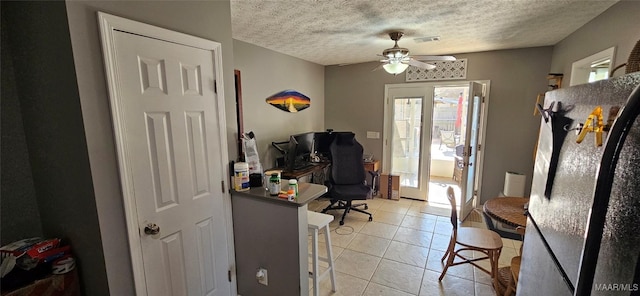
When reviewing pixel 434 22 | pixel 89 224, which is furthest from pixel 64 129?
pixel 434 22

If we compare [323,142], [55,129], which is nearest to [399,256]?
[323,142]

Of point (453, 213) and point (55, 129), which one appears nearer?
point (55, 129)

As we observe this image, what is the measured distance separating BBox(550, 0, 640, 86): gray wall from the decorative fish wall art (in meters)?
3.35

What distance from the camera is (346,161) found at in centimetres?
371

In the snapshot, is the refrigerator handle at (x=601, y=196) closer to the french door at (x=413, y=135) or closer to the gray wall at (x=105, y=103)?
the gray wall at (x=105, y=103)

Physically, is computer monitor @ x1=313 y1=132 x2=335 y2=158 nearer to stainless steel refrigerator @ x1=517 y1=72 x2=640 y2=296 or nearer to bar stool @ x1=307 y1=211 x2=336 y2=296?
bar stool @ x1=307 y1=211 x2=336 y2=296

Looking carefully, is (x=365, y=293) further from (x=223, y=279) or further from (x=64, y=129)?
(x=64, y=129)

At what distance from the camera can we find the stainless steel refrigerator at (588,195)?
19.8 inches

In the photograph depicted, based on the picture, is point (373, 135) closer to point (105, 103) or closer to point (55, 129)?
point (105, 103)

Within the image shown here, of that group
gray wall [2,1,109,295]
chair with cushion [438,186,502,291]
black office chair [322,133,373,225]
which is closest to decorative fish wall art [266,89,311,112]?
black office chair [322,133,373,225]

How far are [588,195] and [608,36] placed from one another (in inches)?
94.1

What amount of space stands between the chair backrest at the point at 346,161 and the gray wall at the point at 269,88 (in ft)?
2.76

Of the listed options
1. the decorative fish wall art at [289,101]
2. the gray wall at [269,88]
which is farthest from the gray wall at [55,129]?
the decorative fish wall art at [289,101]

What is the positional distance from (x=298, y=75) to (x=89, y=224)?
3.34 meters
